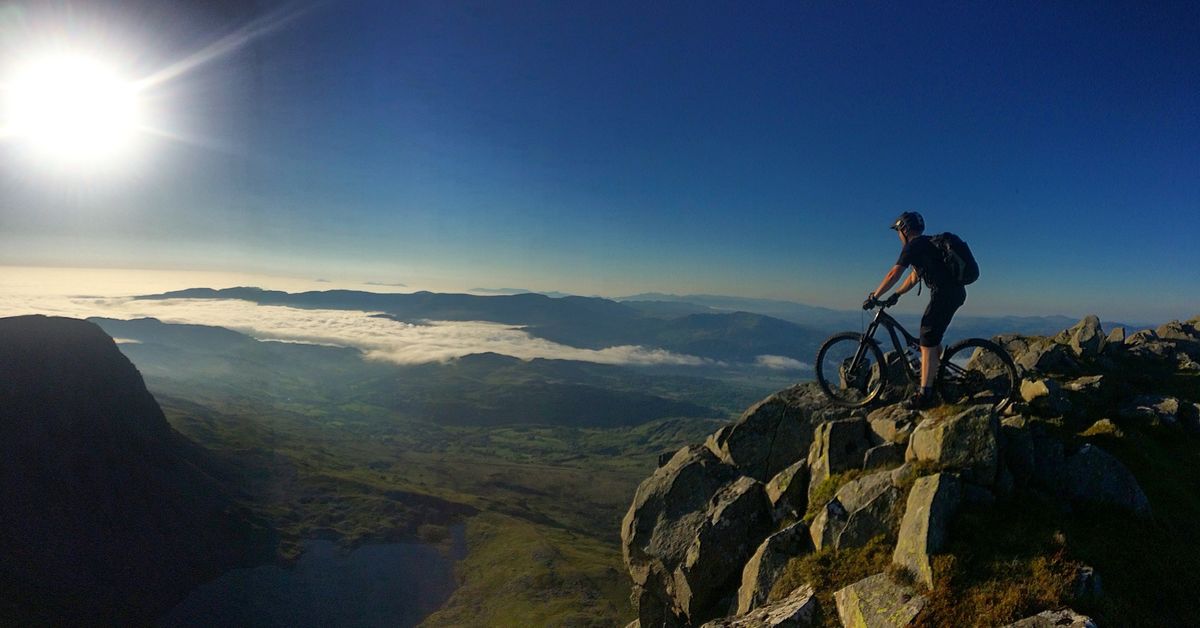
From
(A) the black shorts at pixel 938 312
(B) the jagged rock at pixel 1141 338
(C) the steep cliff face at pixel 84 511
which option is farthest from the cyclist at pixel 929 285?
(C) the steep cliff face at pixel 84 511

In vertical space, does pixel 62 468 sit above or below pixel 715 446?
below

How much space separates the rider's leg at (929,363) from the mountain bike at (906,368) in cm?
58

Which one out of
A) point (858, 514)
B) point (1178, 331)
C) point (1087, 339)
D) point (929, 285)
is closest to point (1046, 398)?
point (929, 285)

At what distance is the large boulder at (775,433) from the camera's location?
23.1 m

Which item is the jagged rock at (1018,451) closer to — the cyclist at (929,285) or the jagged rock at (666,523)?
the cyclist at (929,285)

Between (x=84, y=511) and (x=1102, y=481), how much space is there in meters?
233

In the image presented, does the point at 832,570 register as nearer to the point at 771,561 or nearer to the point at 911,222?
the point at 771,561

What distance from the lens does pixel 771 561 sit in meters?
16.0

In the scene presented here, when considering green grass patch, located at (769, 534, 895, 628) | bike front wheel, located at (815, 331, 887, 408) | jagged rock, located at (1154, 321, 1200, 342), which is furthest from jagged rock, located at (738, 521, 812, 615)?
jagged rock, located at (1154, 321, 1200, 342)

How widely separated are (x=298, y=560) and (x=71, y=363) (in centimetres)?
11820

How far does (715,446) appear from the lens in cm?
2611

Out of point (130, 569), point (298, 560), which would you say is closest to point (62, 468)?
point (130, 569)

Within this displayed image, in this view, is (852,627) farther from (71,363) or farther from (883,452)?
(71,363)

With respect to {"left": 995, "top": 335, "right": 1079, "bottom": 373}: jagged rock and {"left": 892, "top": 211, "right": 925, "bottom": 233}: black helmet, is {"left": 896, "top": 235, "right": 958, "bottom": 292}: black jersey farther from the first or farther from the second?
{"left": 995, "top": 335, "right": 1079, "bottom": 373}: jagged rock
